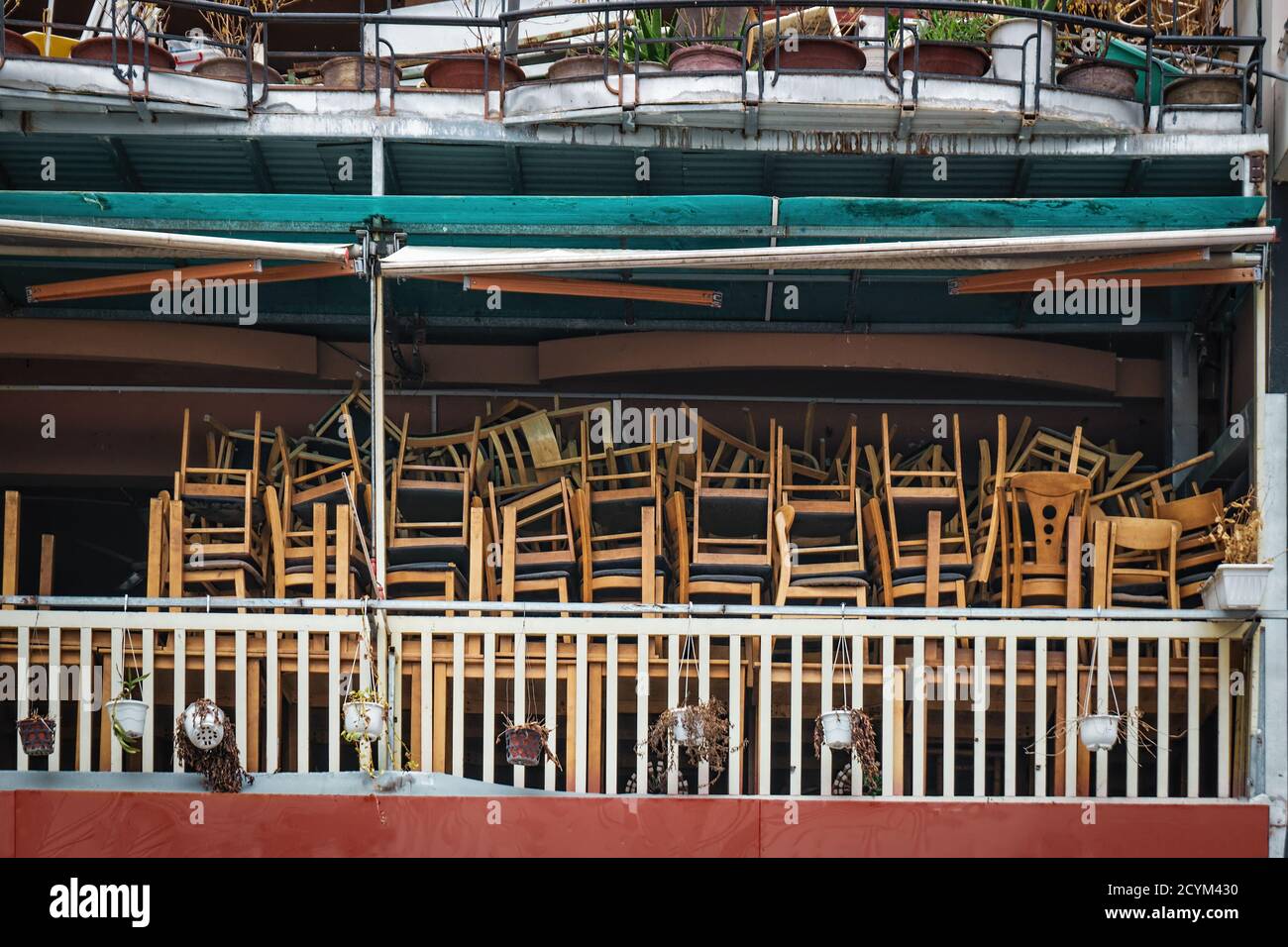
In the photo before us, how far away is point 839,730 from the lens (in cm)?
918

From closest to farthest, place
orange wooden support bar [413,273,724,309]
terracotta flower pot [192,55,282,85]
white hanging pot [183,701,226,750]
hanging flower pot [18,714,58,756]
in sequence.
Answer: white hanging pot [183,701,226,750] < hanging flower pot [18,714,58,756] < orange wooden support bar [413,273,724,309] < terracotta flower pot [192,55,282,85]

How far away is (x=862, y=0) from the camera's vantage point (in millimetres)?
9586

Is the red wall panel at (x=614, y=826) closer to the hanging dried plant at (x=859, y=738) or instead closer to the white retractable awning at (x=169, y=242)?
the hanging dried plant at (x=859, y=738)

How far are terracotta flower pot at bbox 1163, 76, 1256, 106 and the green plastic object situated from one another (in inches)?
3.6

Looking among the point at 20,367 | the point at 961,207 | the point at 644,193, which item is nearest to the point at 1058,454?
the point at 961,207

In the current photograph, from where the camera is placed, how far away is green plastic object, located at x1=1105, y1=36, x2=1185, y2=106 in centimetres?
1034

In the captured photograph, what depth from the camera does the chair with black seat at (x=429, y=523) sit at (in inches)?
394

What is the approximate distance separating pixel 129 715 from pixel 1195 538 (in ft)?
18.7

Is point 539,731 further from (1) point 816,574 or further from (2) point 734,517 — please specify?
(2) point 734,517

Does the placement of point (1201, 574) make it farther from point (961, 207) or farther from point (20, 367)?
point (20, 367)

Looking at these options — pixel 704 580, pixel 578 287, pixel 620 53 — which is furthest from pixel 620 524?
pixel 620 53

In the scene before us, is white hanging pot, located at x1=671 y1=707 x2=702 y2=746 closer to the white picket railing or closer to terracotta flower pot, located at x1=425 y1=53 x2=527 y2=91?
the white picket railing

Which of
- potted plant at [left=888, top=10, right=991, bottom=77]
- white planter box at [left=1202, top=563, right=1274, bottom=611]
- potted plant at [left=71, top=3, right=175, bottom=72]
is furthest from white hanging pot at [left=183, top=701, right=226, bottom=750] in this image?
white planter box at [left=1202, top=563, right=1274, bottom=611]

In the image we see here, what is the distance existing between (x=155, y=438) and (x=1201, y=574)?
6.66 metres
